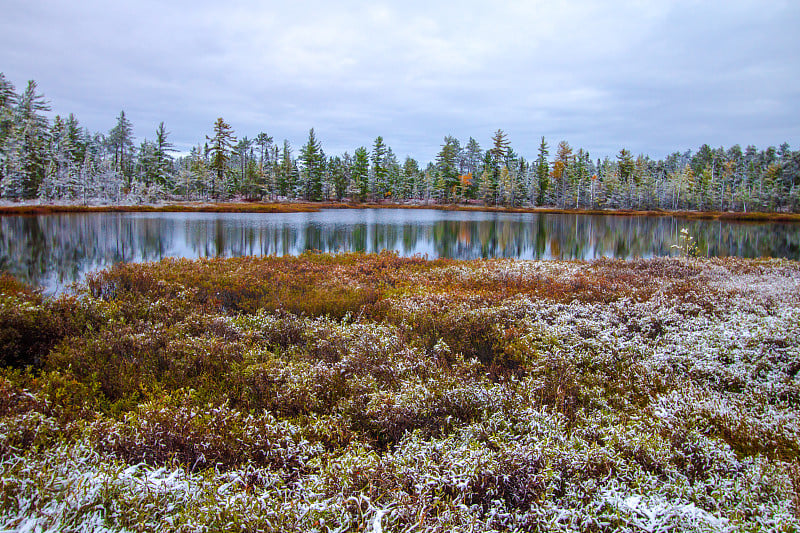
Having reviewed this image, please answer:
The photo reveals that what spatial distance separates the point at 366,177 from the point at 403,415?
311 ft

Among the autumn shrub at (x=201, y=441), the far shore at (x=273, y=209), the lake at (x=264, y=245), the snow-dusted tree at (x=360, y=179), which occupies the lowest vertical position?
the autumn shrub at (x=201, y=441)

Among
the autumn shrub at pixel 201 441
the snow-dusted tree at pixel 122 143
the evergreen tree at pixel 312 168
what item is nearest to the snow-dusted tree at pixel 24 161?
the snow-dusted tree at pixel 122 143

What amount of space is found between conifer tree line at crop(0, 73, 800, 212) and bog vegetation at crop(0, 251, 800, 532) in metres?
71.7

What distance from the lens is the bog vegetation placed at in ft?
10.6

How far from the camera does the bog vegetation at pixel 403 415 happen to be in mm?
3232

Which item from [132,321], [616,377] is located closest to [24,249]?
[132,321]

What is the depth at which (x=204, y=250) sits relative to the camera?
23.8m

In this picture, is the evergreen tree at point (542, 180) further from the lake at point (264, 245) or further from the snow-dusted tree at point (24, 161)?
the snow-dusted tree at point (24, 161)

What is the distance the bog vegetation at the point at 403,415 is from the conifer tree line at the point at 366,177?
235ft

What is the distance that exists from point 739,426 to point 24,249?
28751mm

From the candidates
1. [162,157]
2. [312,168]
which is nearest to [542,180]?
[312,168]

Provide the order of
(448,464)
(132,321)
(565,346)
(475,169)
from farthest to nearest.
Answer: (475,169)
(132,321)
(565,346)
(448,464)

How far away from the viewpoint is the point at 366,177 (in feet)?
317

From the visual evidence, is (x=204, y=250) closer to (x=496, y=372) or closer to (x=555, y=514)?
(x=496, y=372)
